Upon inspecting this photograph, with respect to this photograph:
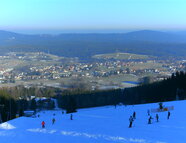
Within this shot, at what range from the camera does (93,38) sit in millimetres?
168125

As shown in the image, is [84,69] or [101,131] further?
[84,69]

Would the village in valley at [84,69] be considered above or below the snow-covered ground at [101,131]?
below

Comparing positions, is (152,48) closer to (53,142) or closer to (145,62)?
(145,62)

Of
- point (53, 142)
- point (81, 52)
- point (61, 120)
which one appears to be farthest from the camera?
point (81, 52)

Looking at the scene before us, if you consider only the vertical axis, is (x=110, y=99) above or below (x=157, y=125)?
below

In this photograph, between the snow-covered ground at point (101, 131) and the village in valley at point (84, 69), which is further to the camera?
the village in valley at point (84, 69)

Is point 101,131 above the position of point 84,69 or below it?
above

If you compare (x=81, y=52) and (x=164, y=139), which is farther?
(x=81, y=52)

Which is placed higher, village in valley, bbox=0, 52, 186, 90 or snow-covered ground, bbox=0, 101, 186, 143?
snow-covered ground, bbox=0, 101, 186, 143

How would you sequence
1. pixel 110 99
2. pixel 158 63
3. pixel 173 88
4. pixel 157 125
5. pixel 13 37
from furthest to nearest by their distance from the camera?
pixel 13 37
pixel 158 63
pixel 110 99
pixel 173 88
pixel 157 125

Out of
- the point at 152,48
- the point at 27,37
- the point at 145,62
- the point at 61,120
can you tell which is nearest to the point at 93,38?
the point at 27,37

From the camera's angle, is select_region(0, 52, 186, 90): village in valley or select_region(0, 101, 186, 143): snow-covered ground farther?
select_region(0, 52, 186, 90): village in valley

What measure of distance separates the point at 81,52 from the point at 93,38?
44130 millimetres

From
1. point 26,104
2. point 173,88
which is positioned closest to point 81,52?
point 26,104
